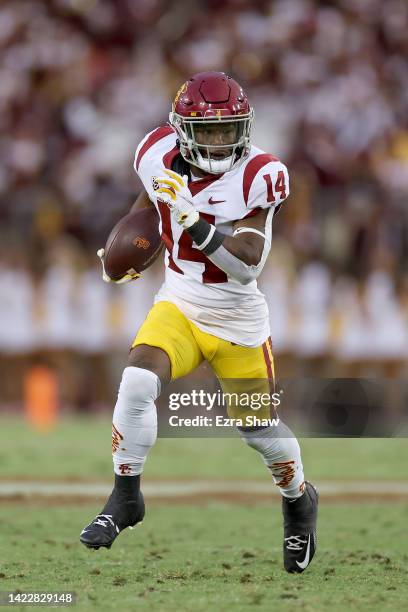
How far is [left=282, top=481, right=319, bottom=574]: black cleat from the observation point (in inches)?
187

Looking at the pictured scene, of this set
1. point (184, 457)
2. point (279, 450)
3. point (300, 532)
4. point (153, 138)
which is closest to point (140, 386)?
point (279, 450)

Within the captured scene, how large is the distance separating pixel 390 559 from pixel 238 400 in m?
0.97

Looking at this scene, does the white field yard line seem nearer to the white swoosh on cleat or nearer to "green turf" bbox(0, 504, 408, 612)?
"green turf" bbox(0, 504, 408, 612)

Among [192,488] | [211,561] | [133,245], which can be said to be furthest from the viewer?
[192,488]

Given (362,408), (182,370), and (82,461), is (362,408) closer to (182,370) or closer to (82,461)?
(182,370)

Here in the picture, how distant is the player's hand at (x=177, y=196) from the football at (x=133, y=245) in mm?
368

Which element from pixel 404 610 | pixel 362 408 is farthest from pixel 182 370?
pixel 362 408

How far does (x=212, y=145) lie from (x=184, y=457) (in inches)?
179

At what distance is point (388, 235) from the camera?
37.2 ft

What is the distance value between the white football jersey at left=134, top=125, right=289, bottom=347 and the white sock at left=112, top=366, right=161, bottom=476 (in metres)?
0.41

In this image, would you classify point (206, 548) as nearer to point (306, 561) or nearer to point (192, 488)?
point (306, 561)

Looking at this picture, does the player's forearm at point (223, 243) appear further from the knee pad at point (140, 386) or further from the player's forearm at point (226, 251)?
the knee pad at point (140, 386)

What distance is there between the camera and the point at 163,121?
11969mm

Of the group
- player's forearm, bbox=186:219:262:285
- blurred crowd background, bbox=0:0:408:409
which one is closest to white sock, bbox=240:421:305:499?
player's forearm, bbox=186:219:262:285
